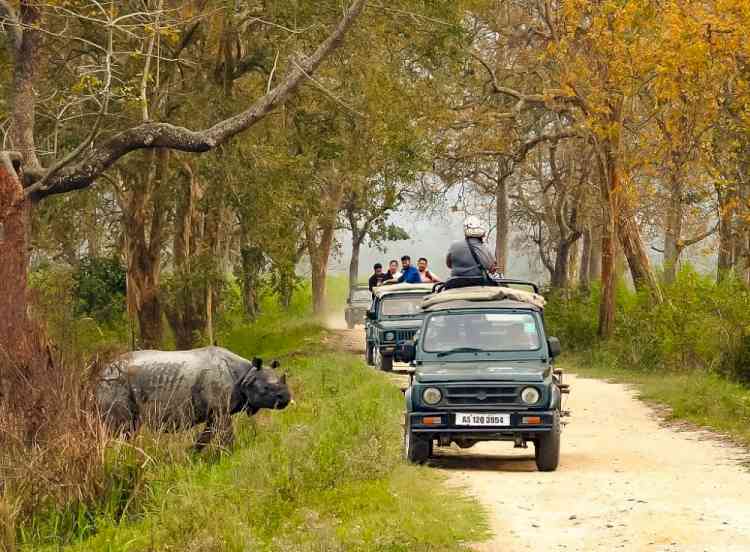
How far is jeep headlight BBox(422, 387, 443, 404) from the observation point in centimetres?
1380

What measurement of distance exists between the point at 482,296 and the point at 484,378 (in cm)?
149

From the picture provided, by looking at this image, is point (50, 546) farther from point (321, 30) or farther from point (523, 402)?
point (321, 30)

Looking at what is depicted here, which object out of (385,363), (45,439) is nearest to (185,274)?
(385,363)

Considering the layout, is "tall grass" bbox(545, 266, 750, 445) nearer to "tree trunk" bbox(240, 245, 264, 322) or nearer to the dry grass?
"tree trunk" bbox(240, 245, 264, 322)

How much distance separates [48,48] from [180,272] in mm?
5814

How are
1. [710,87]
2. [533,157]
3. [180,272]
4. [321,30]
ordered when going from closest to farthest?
[710,87] → [321,30] → [180,272] → [533,157]

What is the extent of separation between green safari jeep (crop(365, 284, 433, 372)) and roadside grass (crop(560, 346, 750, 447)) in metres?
3.75

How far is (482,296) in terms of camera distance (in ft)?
49.5

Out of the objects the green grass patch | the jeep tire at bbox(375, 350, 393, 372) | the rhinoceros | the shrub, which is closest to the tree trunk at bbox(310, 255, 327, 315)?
the shrub

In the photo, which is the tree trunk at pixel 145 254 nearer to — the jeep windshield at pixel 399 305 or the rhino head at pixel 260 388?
the jeep windshield at pixel 399 305

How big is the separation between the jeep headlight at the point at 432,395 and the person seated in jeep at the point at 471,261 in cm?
255

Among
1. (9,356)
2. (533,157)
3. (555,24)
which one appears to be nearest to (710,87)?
(555,24)

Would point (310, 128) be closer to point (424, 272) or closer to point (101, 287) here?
point (424, 272)

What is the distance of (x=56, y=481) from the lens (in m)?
13.1
